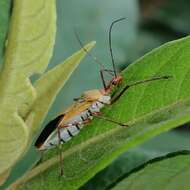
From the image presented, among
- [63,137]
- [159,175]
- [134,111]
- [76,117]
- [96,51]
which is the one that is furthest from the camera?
[96,51]

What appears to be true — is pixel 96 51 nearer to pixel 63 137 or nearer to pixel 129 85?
pixel 63 137

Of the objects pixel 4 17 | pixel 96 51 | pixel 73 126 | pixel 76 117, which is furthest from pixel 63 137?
pixel 96 51

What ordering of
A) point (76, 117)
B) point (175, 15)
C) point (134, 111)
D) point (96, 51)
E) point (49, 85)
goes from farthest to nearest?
point (175, 15) → point (96, 51) → point (76, 117) → point (134, 111) → point (49, 85)

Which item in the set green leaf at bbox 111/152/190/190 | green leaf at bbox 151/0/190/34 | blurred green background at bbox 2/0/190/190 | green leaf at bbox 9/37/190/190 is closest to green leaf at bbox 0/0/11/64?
green leaf at bbox 9/37/190/190

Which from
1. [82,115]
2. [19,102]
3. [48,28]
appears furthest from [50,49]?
[82,115]

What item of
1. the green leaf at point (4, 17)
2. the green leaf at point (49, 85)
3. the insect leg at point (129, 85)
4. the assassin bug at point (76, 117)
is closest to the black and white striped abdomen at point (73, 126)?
the assassin bug at point (76, 117)

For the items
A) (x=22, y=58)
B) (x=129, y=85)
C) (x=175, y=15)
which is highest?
(x=22, y=58)

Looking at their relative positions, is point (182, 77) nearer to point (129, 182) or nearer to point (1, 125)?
point (129, 182)
